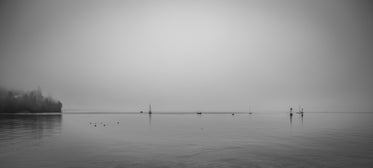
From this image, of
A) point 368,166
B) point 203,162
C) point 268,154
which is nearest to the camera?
point 368,166

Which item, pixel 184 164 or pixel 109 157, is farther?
pixel 109 157

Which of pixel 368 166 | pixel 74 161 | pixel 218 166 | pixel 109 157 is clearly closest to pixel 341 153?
pixel 368 166

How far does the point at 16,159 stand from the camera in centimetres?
2538

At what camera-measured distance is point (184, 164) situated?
23797 mm

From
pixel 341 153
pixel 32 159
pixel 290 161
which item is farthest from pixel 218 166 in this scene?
pixel 32 159

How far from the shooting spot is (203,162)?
2461cm

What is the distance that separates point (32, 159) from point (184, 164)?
1545 centimetres

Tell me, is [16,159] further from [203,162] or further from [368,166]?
[368,166]

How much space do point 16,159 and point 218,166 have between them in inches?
793

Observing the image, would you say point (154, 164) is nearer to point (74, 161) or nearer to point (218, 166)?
point (218, 166)

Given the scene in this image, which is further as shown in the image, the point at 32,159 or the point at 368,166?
the point at 32,159

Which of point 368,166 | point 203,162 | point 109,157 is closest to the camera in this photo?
point 368,166

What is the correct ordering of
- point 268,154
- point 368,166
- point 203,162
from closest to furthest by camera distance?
point 368,166 < point 203,162 < point 268,154

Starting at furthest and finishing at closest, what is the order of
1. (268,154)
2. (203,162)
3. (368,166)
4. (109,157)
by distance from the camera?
(268,154) → (109,157) → (203,162) → (368,166)
